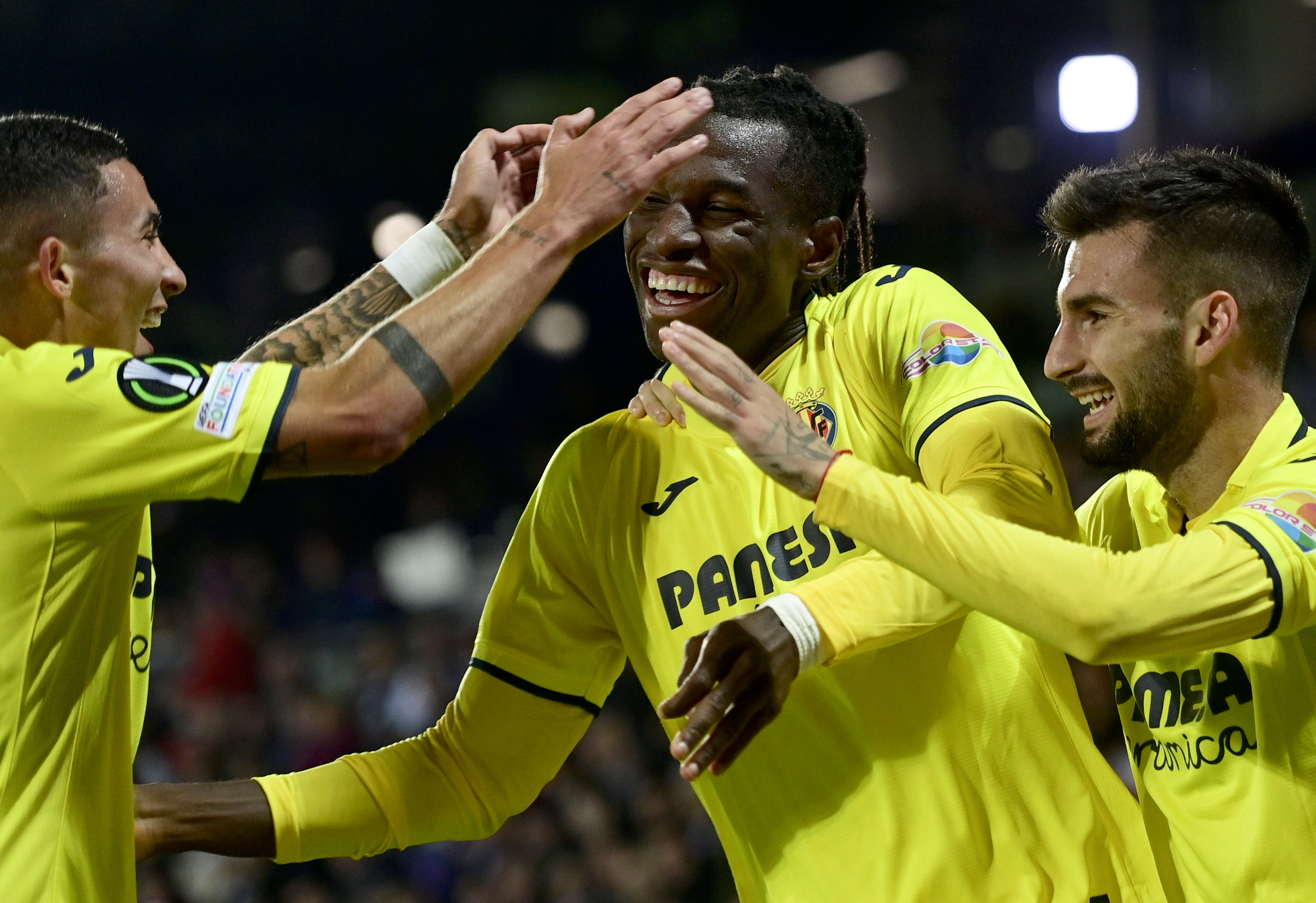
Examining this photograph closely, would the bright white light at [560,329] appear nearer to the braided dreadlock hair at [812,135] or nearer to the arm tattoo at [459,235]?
the braided dreadlock hair at [812,135]

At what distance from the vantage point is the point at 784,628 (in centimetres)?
231

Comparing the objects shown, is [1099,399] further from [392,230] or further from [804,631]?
[392,230]

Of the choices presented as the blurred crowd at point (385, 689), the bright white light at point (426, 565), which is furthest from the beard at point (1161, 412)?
the bright white light at point (426, 565)

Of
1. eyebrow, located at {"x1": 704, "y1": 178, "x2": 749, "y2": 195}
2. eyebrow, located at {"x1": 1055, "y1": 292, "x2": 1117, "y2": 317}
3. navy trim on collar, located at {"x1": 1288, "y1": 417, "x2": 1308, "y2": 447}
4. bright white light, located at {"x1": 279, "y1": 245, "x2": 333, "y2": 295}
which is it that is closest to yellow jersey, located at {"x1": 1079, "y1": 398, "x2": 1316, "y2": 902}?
navy trim on collar, located at {"x1": 1288, "y1": 417, "x2": 1308, "y2": 447}

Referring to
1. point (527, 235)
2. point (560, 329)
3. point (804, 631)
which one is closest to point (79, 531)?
point (527, 235)

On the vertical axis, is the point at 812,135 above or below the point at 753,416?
above

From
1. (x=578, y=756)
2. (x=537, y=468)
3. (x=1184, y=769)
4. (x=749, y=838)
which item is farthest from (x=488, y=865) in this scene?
(x=1184, y=769)

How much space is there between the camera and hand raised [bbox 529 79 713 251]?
2430mm

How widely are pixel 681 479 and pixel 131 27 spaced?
27.3 ft

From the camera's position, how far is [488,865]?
23.6 feet

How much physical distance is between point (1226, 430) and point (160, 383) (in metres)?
1.91

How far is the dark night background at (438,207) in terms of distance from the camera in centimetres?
723

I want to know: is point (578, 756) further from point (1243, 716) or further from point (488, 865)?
point (1243, 716)

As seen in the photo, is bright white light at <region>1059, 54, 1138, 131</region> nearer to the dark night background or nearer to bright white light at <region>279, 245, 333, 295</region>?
the dark night background
